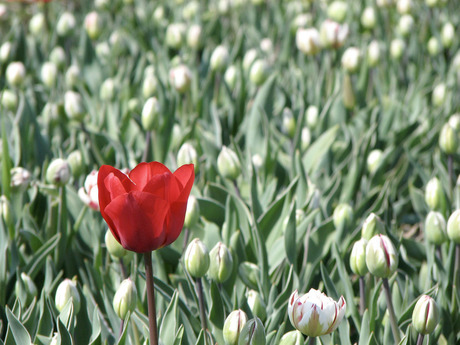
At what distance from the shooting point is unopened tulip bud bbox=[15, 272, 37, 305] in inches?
51.5

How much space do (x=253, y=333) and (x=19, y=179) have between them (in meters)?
0.86

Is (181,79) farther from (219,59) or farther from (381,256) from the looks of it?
(381,256)

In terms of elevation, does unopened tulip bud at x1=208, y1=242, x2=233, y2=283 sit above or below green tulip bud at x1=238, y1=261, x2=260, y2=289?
above

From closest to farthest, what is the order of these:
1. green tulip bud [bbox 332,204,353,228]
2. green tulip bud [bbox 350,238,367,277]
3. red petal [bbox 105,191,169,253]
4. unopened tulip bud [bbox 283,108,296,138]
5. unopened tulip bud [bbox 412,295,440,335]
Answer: red petal [bbox 105,191,169,253] → unopened tulip bud [bbox 412,295,440,335] → green tulip bud [bbox 350,238,367,277] → green tulip bud [bbox 332,204,353,228] → unopened tulip bud [bbox 283,108,296,138]

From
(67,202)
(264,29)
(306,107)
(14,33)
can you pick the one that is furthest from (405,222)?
(14,33)

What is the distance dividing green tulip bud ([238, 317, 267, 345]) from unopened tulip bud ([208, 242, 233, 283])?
0.24m

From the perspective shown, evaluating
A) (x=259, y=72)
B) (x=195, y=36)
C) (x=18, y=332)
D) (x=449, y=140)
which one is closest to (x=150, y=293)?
(x=18, y=332)

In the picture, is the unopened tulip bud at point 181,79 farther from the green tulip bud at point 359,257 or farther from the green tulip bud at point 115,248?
the green tulip bud at point 359,257

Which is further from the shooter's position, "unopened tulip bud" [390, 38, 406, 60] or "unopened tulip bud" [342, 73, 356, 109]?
"unopened tulip bud" [390, 38, 406, 60]

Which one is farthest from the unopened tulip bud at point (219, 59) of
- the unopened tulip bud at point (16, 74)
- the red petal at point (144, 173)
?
the red petal at point (144, 173)

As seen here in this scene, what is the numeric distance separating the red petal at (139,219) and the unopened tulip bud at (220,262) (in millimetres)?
347

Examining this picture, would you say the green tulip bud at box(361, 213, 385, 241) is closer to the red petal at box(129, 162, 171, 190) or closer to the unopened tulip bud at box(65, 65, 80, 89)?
the red petal at box(129, 162, 171, 190)

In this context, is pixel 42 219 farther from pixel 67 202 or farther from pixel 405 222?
pixel 405 222

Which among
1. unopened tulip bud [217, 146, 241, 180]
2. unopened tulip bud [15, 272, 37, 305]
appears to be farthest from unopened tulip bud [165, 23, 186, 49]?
unopened tulip bud [15, 272, 37, 305]
